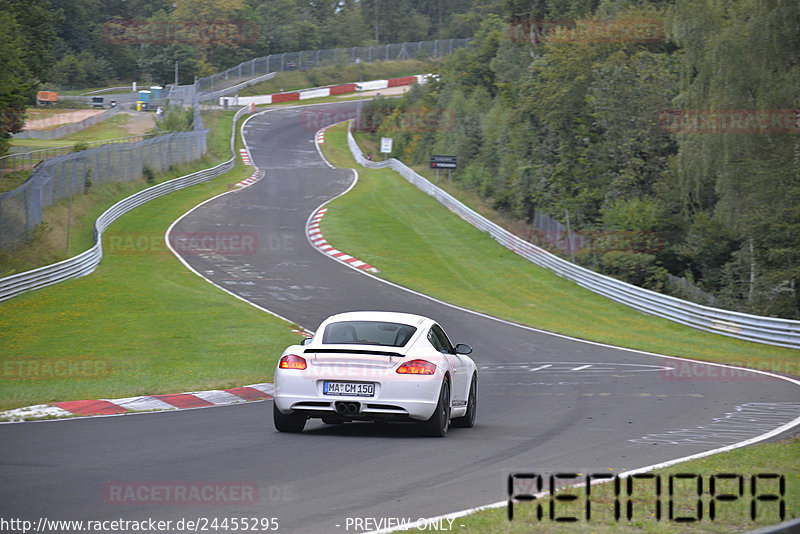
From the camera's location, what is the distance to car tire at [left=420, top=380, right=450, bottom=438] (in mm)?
10195

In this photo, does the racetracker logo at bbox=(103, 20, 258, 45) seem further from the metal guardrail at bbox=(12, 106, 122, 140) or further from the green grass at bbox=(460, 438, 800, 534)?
the green grass at bbox=(460, 438, 800, 534)

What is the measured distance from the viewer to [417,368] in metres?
10.1

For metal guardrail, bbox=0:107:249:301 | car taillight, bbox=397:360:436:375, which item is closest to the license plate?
car taillight, bbox=397:360:436:375

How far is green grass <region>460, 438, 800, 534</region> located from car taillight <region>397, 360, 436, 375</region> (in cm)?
275

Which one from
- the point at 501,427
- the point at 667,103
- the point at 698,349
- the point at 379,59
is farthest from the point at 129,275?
the point at 379,59

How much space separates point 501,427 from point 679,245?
96.4ft

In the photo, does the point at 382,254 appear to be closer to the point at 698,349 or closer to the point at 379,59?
the point at 698,349

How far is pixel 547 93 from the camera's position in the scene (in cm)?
4709

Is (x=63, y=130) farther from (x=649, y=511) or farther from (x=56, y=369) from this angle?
(x=649, y=511)

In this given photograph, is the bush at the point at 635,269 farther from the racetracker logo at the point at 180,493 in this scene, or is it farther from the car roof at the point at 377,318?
the racetracker logo at the point at 180,493

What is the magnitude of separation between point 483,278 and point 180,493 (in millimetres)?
29601

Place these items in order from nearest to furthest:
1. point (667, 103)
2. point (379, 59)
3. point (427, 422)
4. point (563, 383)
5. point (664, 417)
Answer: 1. point (427, 422)
2. point (664, 417)
3. point (563, 383)
4. point (667, 103)
5. point (379, 59)

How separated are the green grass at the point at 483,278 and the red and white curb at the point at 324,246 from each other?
0.41 metres

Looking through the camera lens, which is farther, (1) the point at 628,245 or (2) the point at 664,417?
(1) the point at 628,245
